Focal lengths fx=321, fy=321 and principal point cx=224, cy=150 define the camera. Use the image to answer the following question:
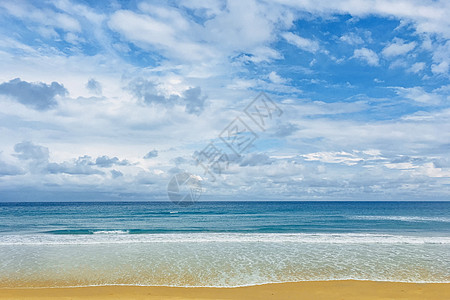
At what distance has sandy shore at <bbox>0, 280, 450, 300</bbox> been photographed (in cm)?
923

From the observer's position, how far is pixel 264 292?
9602 millimetres

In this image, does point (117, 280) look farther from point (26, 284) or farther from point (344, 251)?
point (344, 251)

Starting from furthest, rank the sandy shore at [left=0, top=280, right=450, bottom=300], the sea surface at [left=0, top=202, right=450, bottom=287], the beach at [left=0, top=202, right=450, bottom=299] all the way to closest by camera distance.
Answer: the sea surface at [left=0, top=202, right=450, bottom=287]
the beach at [left=0, top=202, right=450, bottom=299]
the sandy shore at [left=0, top=280, right=450, bottom=300]

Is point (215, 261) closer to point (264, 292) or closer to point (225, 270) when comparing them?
point (225, 270)

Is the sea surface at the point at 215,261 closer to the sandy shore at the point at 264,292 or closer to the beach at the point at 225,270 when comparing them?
the beach at the point at 225,270

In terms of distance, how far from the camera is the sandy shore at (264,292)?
9.23 meters

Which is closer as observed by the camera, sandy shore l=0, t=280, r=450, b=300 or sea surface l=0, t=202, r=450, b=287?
sandy shore l=0, t=280, r=450, b=300

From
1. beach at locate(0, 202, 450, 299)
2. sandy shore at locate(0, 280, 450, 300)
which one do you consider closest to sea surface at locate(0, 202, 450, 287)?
beach at locate(0, 202, 450, 299)

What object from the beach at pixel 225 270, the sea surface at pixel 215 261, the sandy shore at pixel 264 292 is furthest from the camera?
the sea surface at pixel 215 261

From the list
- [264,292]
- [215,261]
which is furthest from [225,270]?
[264,292]

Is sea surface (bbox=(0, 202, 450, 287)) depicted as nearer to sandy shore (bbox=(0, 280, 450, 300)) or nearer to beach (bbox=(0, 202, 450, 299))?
beach (bbox=(0, 202, 450, 299))

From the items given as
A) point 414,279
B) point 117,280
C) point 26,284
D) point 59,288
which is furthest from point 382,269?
point 26,284

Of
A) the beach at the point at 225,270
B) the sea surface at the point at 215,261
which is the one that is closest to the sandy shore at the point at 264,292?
the beach at the point at 225,270

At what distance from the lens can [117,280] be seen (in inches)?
427
